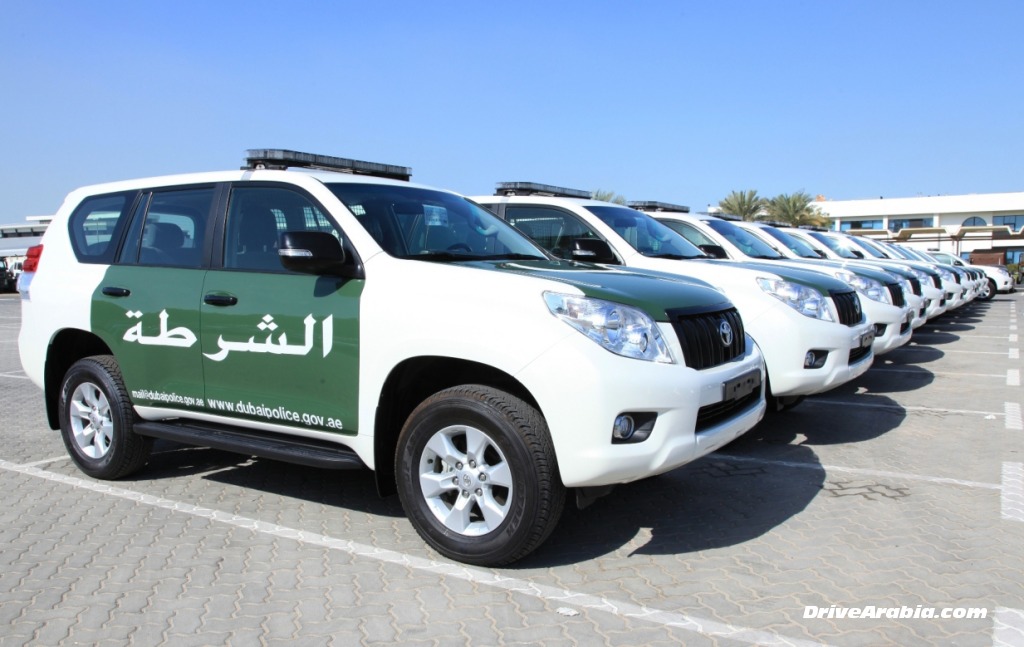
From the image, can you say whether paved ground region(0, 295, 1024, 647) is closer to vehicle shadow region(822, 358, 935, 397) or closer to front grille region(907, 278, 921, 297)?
vehicle shadow region(822, 358, 935, 397)

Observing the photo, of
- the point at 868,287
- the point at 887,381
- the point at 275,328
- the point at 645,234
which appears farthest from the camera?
the point at 887,381

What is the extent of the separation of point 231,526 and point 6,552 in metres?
1.06

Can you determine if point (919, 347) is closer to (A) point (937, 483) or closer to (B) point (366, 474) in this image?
(A) point (937, 483)

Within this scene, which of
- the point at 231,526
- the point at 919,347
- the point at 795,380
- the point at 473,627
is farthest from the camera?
the point at 919,347

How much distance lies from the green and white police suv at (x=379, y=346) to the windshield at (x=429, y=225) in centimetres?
2

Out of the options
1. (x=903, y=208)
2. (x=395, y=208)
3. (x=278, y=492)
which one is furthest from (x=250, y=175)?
(x=903, y=208)

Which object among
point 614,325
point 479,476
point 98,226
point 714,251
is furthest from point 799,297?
point 98,226

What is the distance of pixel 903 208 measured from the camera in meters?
67.6

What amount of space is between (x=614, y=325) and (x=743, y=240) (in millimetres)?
6550

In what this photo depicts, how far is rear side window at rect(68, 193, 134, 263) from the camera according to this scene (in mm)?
5402

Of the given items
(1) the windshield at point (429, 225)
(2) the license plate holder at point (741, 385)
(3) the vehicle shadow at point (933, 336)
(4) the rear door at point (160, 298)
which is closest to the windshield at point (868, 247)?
(3) the vehicle shadow at point (933, 336)

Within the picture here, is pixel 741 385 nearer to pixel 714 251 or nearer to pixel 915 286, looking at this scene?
pixel 714 251

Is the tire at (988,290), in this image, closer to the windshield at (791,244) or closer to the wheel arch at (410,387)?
the windshield at (791,244)

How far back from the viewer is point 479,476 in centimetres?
388
